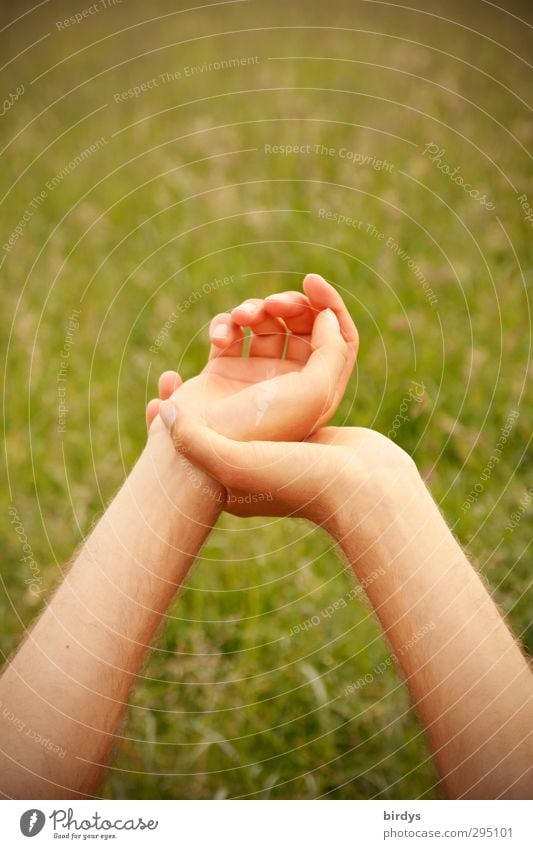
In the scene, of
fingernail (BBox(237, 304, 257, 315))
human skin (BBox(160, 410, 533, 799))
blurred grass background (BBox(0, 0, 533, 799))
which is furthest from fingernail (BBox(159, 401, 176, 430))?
blurred grass background (BBox(0, 0, 533, 799))

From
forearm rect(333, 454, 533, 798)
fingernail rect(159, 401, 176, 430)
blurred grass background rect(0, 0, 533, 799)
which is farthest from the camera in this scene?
blurred grass background rect(0, 0, 533, 799)

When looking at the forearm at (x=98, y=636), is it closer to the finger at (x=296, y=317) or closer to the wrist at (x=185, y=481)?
→ the wrist at (x=185, y=481)

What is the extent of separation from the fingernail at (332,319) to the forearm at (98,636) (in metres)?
0.18

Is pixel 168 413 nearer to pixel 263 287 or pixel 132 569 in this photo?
pixel 132 569

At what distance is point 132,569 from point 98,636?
2.3 inches

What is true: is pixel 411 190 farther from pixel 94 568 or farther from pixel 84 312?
pixel 94 568

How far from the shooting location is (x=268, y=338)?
0.87 meters

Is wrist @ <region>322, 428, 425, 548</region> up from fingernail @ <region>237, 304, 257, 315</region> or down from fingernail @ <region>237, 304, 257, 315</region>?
down

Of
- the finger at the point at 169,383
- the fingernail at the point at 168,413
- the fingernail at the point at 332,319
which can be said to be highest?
the fingernail at the point at 332,319

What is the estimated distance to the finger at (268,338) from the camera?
85 centimetres

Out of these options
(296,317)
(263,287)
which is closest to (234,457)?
(296,317)

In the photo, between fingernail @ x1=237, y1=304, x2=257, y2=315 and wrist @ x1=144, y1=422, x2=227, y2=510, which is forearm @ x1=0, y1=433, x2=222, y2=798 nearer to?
wrist @ x1=144, y1=422, x2=227, y2=510

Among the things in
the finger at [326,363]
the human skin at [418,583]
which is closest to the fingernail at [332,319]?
the finger at [326,363]

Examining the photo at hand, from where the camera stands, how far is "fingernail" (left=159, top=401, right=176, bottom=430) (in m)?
0.80
